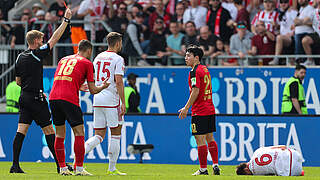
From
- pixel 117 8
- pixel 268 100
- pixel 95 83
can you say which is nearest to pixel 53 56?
pixel 117 8

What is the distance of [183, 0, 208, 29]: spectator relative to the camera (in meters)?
19.5

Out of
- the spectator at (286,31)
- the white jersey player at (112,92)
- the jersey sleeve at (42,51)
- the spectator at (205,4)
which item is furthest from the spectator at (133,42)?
the jersey sleeve at (42,51)

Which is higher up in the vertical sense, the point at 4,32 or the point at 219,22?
the point at 219,22

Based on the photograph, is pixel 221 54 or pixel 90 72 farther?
pixel 221 54

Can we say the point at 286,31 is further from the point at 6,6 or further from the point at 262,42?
the point at 6,6

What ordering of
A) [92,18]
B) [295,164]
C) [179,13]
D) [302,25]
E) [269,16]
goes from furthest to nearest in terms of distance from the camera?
[92,18] < [179,13] < [269,16] < [302,25] < [295,164]

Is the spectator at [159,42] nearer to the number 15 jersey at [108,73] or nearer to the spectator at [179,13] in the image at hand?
the spectator at [179,13]

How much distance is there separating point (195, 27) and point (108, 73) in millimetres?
8298

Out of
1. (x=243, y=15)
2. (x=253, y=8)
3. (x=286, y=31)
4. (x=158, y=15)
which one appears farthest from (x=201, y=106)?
(x=158, y=15)

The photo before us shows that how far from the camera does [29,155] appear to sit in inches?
660

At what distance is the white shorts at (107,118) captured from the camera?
11.3m

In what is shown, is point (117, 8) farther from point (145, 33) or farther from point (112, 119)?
point (112, 119)

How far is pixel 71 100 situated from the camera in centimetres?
1043

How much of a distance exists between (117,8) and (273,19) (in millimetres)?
4869
